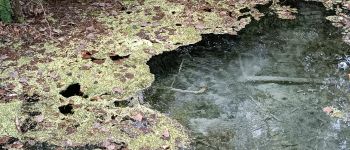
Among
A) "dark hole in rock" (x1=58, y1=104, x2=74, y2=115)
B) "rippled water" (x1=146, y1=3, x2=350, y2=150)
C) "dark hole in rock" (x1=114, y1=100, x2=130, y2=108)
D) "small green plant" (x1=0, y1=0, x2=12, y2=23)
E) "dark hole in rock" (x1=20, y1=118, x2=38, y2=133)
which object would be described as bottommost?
"dark hole in rock" (x1=20, y1=118, x2=38, y2=133)

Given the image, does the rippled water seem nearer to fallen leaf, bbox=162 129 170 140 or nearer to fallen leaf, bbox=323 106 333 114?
fallen leaf, bbox=323 106 333 114

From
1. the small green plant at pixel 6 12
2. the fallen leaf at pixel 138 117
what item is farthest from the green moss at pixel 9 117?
the small green plant at pixel 6 12

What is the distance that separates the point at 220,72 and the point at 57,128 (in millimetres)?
2120

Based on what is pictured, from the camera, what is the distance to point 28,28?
6355 mm

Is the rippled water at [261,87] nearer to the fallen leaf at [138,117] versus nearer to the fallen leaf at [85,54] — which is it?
the fallen leaf at [138,117]

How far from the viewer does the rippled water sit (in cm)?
434

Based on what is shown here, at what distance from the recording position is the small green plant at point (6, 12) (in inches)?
248

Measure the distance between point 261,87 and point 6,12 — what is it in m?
3.85

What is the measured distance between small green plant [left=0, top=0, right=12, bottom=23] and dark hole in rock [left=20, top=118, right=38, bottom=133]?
8.07 feet

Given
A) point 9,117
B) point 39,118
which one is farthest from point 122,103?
point 9,117

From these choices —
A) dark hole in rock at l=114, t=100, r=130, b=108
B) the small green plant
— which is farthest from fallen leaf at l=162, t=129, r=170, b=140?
the small green plant

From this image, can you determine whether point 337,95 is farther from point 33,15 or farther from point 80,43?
point 33,15

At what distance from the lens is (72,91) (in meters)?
5.00

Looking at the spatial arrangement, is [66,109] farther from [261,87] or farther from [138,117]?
[261,87]
